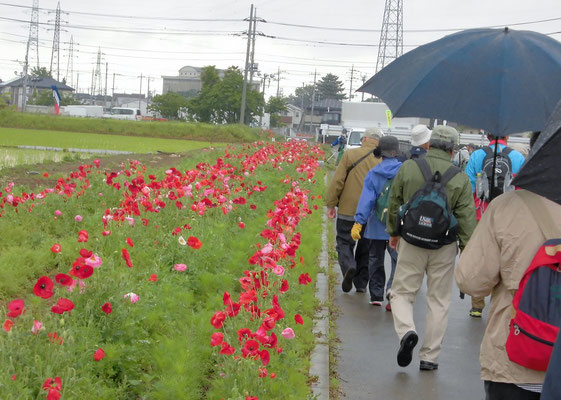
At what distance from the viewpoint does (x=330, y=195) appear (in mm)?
9117

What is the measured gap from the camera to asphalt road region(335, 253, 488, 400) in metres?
6.00

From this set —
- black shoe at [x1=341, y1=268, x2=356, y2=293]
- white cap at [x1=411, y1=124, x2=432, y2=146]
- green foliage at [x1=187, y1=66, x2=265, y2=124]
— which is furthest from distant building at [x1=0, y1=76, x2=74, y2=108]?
white cap at [x1=411, y1=124, x2=432, y2=146]

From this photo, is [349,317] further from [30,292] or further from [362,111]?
[362,111]

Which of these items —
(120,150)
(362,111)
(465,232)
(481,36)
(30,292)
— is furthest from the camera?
(362,111)

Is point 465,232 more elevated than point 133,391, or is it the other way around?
point 465,232

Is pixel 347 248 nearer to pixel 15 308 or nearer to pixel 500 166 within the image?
pixel 500 166

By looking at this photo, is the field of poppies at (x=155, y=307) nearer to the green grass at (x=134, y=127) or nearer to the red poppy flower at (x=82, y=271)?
the red poppy flower at (x=82, y=271)

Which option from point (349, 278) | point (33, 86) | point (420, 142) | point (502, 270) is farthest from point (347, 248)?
point (33, 86)

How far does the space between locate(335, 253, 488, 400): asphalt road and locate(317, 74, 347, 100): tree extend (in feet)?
445

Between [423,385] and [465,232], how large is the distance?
1.22m

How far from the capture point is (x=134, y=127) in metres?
59.9

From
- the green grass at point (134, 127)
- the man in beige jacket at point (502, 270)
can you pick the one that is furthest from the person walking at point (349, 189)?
the green grass at point (134, 127)

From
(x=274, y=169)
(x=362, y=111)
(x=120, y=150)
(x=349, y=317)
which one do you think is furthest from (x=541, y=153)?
(x=362, y=111)

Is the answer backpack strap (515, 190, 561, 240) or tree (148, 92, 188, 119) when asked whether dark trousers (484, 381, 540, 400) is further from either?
tree (148, 92, 188, 119)
